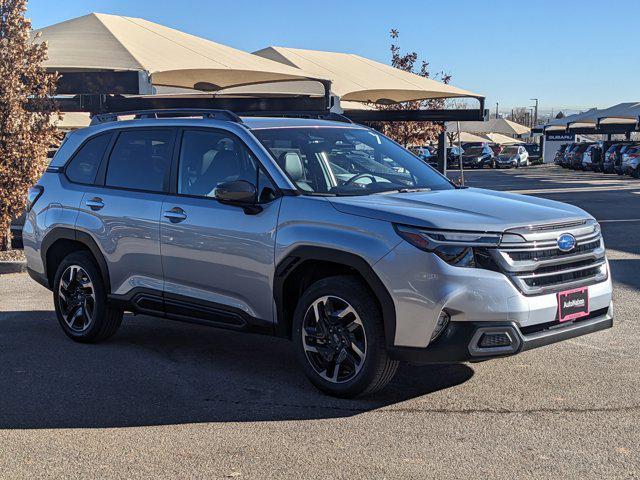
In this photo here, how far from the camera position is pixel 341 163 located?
652 centimetres

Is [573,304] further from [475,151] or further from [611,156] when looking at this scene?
[475,151]

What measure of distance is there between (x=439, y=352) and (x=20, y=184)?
8686 mm

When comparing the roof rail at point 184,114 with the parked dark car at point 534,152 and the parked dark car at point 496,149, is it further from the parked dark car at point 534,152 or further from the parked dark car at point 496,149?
the parked dark car at point 534,152

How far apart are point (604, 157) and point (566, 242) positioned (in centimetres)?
4552

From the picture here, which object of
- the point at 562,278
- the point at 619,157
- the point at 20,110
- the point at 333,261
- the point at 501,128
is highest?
the point at 20,110

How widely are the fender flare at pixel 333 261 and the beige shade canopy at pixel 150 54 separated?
694cm

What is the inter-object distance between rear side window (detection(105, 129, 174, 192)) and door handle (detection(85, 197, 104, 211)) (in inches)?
5.9

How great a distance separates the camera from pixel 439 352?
5320mm

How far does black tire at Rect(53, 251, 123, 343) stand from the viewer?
732 centimetres

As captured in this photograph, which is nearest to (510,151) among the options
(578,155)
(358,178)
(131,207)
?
(578,155)

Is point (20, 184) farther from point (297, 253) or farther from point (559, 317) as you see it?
point (559, 317)

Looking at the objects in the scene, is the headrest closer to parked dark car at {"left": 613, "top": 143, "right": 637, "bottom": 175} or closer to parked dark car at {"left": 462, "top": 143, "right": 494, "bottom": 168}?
parked dark car at {"left": 613, "top": 143, "right": 637, "bottom": 175}

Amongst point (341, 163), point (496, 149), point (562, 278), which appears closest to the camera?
point (562, 278)

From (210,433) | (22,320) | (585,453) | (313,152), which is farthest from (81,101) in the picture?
(585,453)
